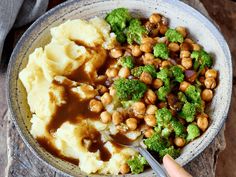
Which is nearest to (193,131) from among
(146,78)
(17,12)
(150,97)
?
(150,97)

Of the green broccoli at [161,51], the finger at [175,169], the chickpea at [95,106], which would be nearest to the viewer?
the finger at [175,169]

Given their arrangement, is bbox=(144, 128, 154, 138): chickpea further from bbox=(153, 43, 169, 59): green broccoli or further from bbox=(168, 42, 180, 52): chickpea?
bbox=(168, 42, 180, 52): chickpea

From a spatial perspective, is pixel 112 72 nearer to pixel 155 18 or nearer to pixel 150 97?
pixel 150 97

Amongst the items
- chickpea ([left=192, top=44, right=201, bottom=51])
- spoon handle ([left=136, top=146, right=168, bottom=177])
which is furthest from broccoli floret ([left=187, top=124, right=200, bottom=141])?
chickpea ([left=192, top=44, right=201, bottom=51])

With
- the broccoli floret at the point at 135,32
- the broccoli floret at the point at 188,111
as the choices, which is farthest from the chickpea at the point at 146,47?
the broccoli floret at the point at 188,111

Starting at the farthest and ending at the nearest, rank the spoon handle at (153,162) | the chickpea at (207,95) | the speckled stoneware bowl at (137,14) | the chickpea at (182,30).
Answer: the chickpea at (182,30), the chickpea at (207,95), the speckled stoneware bowl at (137,14), the spoon handle at (153,162)

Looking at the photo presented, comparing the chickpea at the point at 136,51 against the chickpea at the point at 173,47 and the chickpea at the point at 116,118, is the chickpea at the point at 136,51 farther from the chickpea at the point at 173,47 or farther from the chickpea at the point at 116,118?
the chickpea at the point at 116,118
